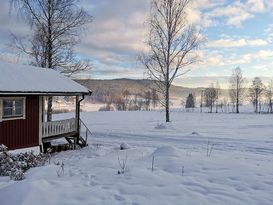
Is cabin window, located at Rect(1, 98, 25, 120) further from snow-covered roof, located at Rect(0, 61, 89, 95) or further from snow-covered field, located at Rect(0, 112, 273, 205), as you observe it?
snow-covered field, located at Rect(0, 112, 273, 205)

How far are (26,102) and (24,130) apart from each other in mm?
1255

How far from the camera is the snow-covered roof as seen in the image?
43.5 ft

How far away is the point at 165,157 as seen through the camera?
8.85 metres

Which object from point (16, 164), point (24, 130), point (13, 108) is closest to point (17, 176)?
point (16, 164)

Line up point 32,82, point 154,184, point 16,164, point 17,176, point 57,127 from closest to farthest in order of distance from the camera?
point 154,184, point 17,176, point 16,164, point 32,82, point 57,127

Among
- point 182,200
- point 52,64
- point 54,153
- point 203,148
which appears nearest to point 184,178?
point 182,200

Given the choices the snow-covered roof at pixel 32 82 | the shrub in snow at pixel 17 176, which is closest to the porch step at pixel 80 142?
the snow-covered roof at pixel 32 82

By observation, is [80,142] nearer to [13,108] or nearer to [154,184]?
[13,108]

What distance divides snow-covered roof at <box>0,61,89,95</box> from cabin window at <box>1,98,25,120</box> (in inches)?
29.8

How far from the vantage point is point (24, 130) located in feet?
47.5

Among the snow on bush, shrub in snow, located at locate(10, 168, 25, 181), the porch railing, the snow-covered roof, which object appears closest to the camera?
shrub in snow, located at locate(10, 168, 25, 181)

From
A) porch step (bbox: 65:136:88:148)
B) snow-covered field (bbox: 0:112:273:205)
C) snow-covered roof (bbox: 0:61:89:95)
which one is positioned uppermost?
snow-covered roof (bbox: 0:61:89:95)

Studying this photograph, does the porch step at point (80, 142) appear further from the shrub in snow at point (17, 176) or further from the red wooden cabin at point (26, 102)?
the shrub in snow at point (17, 176)

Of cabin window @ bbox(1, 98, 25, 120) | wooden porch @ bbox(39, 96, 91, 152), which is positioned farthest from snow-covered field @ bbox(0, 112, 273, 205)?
wooden porch @ bbox(39, 96, 91, 152)
